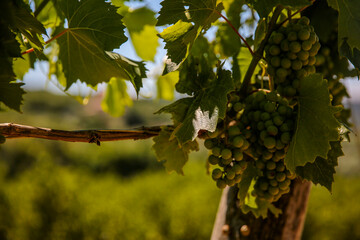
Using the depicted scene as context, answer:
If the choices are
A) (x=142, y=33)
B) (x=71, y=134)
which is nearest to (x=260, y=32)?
(x=71, y=134)

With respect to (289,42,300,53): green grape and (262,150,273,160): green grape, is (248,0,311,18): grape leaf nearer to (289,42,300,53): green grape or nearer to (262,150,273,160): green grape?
(289,42,300,53): green grape

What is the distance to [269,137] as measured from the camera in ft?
1.87

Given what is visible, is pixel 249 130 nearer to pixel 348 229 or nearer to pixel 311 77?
A: pixel 311 77

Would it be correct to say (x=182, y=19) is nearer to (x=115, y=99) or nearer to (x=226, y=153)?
(x=226, y=153)

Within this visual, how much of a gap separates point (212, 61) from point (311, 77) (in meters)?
0.33

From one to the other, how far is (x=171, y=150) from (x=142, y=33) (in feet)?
2.18

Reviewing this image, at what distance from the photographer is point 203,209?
3355mm

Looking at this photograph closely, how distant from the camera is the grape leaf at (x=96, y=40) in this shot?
63 centimetres

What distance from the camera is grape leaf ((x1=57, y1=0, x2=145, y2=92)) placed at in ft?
2.05

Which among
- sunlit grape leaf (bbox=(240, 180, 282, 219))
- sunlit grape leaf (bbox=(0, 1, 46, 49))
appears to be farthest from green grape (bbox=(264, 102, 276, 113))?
sunlit grape leaf (bbox=(0, 1, 46, 49))

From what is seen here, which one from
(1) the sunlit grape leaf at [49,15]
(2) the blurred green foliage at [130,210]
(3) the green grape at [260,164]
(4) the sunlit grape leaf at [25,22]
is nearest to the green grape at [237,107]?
(3) the green grape at [260,164]

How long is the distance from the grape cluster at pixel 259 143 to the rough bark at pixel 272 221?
0.64ft

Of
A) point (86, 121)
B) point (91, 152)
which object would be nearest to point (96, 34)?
point (91, 152)

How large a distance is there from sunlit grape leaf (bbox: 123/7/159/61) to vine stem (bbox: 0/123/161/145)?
613 millimetres
